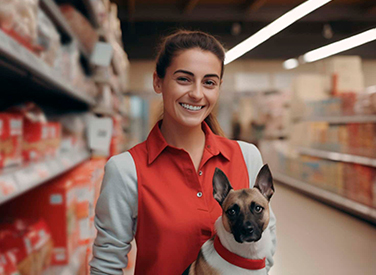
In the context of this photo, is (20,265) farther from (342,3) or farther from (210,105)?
(342,3)

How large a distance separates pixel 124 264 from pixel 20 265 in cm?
82

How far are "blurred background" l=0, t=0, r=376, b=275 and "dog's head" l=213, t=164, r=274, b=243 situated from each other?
0.11m

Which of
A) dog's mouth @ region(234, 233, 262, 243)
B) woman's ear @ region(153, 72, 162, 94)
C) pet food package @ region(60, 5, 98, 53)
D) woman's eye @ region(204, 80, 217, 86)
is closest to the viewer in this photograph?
dog's mouth @ region(234, 233, 262, 243)

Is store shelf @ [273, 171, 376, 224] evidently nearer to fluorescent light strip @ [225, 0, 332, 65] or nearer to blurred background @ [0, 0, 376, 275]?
blurred background @ [0, 0, 376, 275]

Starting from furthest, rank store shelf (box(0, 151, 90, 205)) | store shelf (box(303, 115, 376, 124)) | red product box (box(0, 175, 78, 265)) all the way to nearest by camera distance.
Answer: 1. store shelf (box(303, 115, 376, 124))
2. red product box (box(0, 175, 78, 265))
3. store shelf (box(0, 151, 90, 205))

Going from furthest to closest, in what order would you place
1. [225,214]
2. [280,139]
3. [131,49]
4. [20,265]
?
[131,49], [280,139], [20,265], [225,214]

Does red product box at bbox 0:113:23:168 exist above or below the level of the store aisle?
above

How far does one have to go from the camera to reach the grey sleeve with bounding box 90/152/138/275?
2.40 ft

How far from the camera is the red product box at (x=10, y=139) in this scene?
1218 millimetres

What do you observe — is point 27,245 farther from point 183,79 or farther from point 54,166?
point 183,79

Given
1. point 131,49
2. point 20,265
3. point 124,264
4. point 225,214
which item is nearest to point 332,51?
point 225,214

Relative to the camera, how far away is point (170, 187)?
0.68 m

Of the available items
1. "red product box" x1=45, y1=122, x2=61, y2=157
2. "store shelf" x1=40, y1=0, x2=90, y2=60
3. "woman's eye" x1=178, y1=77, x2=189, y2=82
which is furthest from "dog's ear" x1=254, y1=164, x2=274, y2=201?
"store shelf" x1=40, y1=0, x2=90, y2=60

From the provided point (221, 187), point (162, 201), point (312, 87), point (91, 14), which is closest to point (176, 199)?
point (162, 201)
